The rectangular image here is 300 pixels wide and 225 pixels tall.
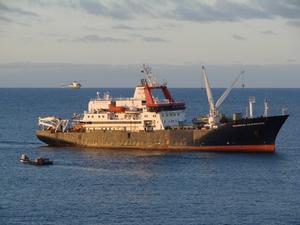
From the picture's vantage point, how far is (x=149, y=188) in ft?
267

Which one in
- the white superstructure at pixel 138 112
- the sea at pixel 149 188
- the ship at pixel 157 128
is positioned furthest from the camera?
the white superstructure at pixel 138 112

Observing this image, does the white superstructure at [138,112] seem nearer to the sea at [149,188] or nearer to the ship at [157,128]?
the ship at [157,128]

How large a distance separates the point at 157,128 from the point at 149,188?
2994 cm

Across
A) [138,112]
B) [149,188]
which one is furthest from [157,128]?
[149,188]

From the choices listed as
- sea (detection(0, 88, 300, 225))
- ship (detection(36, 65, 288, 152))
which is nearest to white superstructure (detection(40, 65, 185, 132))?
ship (detection(36, 65, 288, 152))

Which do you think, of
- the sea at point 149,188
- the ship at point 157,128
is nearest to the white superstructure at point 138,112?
the ship at point 157,128

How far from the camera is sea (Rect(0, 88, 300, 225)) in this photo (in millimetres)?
68188

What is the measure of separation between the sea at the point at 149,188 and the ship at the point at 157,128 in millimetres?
2269

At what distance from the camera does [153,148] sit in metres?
110

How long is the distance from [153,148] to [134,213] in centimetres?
4114

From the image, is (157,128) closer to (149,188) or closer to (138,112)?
(138,112)

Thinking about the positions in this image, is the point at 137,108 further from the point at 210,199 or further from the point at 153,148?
the point at 210,199

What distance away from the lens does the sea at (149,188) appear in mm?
68188

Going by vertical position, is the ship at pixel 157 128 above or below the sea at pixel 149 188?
above
